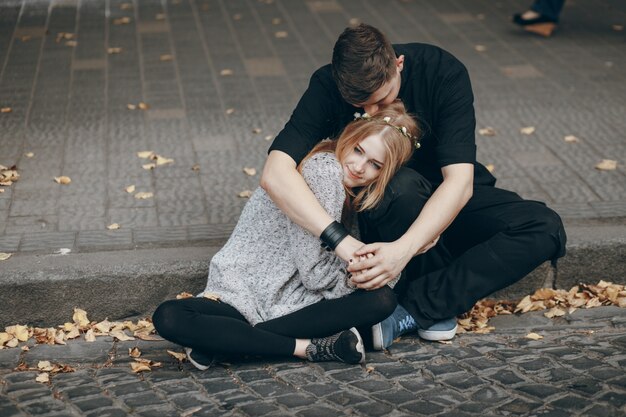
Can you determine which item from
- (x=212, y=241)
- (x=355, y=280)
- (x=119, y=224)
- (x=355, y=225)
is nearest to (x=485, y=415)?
(x=355, y=280)

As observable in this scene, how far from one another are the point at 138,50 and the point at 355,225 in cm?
429

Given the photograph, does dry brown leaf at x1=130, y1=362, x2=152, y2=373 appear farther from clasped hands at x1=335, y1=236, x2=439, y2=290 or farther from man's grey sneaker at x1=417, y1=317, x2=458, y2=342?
man's grey sneaker at x1=417, y1=317, x2=458, y2=342

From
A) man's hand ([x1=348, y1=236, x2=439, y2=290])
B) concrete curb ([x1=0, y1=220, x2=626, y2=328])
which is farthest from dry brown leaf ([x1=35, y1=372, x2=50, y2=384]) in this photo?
man's hand ([x1=348, y1=236, x2=439, y2=290])

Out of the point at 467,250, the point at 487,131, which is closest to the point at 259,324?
the point at 467,250

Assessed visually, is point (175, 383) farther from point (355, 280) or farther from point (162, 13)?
point (162, 13)

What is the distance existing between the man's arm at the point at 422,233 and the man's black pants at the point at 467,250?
0.11 meters

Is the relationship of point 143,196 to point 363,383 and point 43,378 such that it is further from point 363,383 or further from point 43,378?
point 363,383

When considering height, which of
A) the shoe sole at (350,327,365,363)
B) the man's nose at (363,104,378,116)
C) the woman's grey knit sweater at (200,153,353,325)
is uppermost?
the man's nose at (363,104,378,116)

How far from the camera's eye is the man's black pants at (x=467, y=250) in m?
4.32

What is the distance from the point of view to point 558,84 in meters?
7.46

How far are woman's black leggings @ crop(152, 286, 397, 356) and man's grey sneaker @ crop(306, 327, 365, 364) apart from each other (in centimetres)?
5

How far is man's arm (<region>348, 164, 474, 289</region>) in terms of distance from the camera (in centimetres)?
408

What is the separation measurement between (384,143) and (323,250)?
0.53 m

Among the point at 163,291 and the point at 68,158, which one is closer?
the point at 163,291
